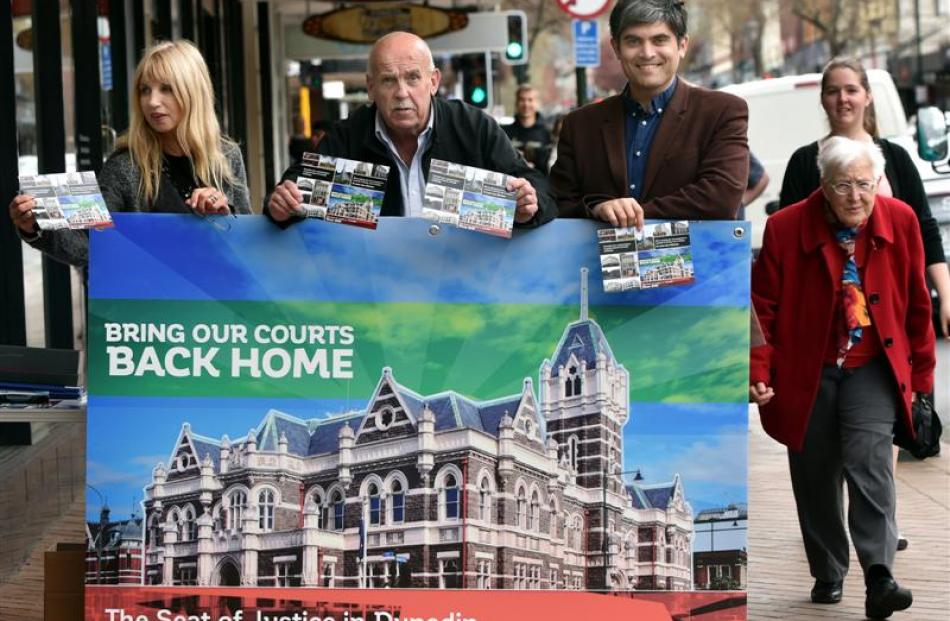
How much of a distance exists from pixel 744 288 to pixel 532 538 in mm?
918

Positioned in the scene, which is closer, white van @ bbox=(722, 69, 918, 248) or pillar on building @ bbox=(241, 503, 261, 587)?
pillar on building @ bbox=(241, 503, 261, 587)

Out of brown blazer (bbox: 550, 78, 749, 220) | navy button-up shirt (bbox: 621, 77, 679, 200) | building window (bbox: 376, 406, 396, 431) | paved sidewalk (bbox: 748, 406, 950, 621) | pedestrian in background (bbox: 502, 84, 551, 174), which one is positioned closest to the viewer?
building window (bbox: 376, 406, 396, 431)

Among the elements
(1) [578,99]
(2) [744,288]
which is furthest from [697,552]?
(1) [578,99]

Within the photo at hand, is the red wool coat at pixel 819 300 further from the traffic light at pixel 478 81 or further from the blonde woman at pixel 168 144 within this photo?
the traffic light at pixel 478 81

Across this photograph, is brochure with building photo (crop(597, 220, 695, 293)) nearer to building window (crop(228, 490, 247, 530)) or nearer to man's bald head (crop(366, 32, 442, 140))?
man's bald head (crop(366, 32, 442, 140))

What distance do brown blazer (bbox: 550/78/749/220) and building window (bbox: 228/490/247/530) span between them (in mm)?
1309

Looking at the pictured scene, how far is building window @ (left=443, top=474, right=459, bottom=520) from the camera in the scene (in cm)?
472

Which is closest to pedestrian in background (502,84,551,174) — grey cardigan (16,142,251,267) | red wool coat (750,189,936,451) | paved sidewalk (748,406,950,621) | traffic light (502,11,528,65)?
traffic light (502,11,528,65)

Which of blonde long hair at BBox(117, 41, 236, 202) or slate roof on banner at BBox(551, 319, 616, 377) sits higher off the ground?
blonde long hair at BBox(117, 41, 236, 202)

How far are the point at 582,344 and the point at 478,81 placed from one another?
18.4m

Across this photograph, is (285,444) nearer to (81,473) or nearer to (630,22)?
(630,22)

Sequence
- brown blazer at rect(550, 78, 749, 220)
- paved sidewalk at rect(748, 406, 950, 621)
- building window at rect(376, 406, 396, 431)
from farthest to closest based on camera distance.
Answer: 1. paved sidewalk at rect(748, 406, 950, 621)
2. brown blazer at rect(550, 78, 749, 220)
3. building window at rect(376, 406, 396, 431)

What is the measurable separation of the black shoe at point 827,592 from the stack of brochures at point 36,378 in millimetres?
3000

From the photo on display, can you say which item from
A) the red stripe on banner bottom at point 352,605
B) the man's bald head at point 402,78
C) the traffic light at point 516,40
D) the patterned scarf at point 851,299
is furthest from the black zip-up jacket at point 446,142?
the traffic light at point 516,40
